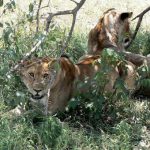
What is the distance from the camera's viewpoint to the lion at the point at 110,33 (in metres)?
6.99

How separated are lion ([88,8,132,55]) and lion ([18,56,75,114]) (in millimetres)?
1273

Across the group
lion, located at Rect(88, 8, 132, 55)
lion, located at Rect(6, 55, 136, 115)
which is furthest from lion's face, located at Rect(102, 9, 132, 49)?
lion, located at Rect(6, 55, 136, 115)

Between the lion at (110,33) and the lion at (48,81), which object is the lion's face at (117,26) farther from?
the lion at (48,81)

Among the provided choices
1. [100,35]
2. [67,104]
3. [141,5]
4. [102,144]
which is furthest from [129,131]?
[141,5]

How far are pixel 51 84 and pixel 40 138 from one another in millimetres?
683

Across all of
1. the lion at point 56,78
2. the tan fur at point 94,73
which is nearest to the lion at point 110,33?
the lion at point 56,78

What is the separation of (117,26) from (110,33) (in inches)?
5.3

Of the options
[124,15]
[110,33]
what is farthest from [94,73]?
[124,15]

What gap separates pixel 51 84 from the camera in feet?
17.8

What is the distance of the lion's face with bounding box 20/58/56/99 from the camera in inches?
209

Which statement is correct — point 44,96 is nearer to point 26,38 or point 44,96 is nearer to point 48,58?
point 48,58

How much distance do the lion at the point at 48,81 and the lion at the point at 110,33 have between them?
1.27m

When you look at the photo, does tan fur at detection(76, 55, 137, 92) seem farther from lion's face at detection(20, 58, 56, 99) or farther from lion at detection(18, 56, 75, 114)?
lion's face at detection(20, 58, 56, 99)

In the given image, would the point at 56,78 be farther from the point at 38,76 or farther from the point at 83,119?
the point at 83,119
